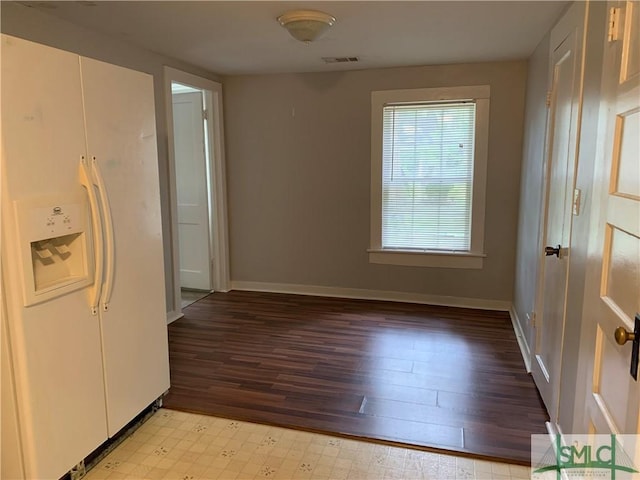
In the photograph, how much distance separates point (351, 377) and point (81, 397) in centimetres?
162

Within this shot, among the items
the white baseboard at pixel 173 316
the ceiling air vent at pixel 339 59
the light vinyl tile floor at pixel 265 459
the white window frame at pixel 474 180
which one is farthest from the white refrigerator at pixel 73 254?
the white window frame at pixel 474 180

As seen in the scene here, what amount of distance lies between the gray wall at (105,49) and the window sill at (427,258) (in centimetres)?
201

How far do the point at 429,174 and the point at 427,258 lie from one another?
826 millimetres

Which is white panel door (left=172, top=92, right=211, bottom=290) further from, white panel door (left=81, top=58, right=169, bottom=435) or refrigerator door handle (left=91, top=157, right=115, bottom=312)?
refrigerator door handle (left=91, top=157, right=115, bottom=312)

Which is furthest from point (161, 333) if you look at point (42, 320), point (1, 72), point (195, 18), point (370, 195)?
point (370, 195)

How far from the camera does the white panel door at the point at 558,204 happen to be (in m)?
2.15

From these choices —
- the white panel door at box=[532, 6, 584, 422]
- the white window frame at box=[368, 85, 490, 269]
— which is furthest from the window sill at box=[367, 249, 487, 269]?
the white panel door at box=[532, 6, 584, 422]

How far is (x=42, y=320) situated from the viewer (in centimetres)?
182

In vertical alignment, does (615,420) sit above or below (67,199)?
below

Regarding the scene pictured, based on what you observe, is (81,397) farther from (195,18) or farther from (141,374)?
(195,18)

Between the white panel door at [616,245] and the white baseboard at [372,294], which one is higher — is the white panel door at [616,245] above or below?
above

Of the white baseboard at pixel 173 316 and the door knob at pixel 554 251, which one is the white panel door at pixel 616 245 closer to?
the door knob at pixel 554 251

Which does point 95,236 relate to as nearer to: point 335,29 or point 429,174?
point 335,29

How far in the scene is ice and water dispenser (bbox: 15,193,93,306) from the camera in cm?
173
